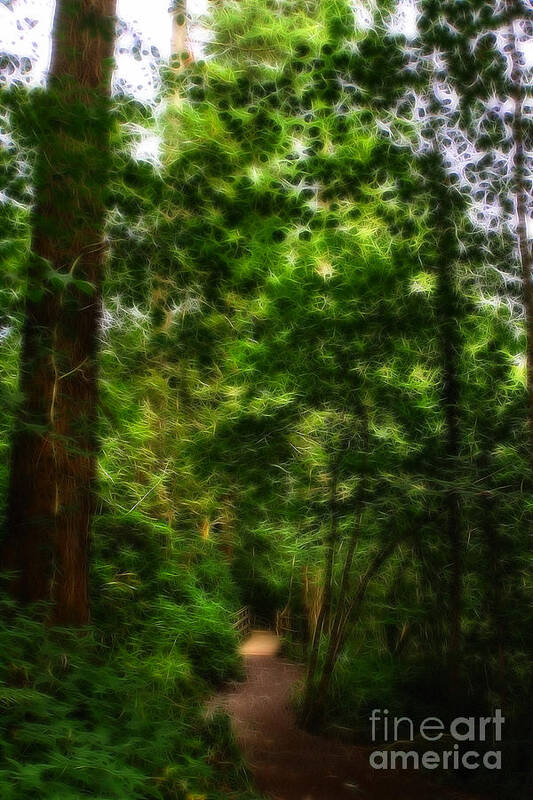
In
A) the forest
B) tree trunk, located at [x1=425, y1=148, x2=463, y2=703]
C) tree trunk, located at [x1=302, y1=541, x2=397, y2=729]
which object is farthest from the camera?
tree trunk, located at [x1=302, y1=541, x2=397, y2=729]

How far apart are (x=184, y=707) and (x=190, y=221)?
9.90 feet

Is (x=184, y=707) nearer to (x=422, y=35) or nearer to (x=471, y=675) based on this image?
(x=471, y=675)

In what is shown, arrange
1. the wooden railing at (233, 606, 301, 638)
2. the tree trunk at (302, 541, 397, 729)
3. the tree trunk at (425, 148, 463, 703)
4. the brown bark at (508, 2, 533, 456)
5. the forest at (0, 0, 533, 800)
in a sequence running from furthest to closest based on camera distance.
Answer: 1. the wooden railing at (233, 606, 301, 638)
2. the tree trunk at (302, 541, 397, 729)
3. the tree trunk at (425, 148, 463, 703)
4. the brown bark at (508, 2, 533, 456)
5. the forest at (0, 0, 533, 800)

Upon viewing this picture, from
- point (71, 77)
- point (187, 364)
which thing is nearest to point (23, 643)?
point (71, 77)

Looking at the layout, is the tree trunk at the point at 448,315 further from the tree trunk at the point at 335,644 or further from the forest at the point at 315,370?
the tree trunk at the point at 335,644

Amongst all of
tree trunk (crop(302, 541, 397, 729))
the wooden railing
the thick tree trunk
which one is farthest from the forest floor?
the thick tree trunk

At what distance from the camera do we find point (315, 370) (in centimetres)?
406

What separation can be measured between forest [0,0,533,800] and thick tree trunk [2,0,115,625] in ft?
0.05

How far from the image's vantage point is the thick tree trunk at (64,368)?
2.52 meters

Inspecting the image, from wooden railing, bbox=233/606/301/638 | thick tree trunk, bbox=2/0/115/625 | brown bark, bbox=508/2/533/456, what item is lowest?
wooden railing, bbox=233/606/301/638

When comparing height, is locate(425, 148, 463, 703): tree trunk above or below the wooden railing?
above

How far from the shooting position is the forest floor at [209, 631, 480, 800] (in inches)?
147

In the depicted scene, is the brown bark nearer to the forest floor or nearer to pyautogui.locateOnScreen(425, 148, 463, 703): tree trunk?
pyautogui.locateOnScreen(425, 148, 463, 703): tree trunk

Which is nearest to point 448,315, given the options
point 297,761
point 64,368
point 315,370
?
point 315,370
